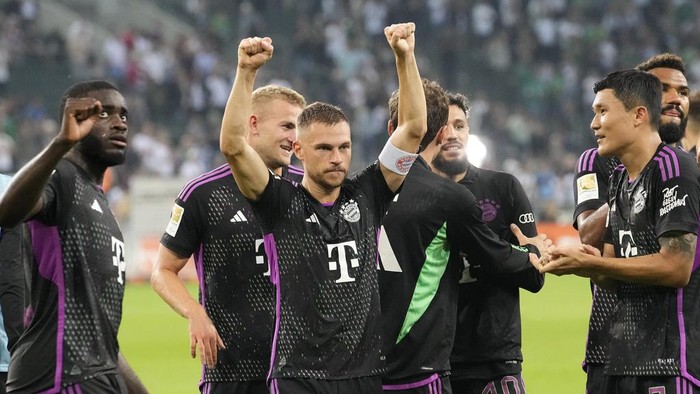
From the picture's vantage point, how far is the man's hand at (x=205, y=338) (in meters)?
5.69

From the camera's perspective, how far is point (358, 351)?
5.38 metres

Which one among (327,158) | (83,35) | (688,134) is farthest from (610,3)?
(327,158)

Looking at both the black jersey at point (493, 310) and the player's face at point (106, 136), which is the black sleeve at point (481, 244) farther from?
the player's face at point (106, 136)

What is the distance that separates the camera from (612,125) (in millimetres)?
5793

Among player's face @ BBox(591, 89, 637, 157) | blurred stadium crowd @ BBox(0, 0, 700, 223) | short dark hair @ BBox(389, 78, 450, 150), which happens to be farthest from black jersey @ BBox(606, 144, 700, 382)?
blurred stadium crowd @ BBox(0, 0, 700, 223)

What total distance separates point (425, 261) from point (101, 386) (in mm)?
1818

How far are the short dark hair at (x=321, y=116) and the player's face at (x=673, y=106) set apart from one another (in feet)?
6.35

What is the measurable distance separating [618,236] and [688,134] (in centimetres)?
191

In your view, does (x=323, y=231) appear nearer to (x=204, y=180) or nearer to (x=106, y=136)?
(x=106, y=136)

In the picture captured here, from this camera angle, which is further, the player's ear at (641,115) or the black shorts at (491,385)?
the black shorts at (491,385)

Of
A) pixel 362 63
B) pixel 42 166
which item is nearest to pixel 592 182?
pixel 42 166

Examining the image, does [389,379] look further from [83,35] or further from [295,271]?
[83,35]

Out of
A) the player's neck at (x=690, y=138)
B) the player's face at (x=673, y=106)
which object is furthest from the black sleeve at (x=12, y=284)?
the player's neck at (x=690, y=138)

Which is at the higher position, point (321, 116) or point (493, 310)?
point (321, 116)
